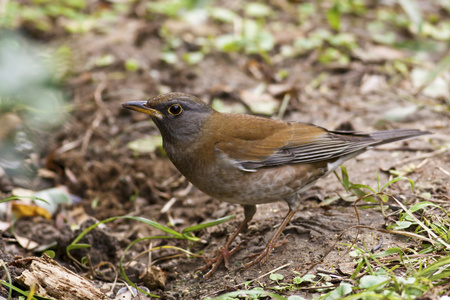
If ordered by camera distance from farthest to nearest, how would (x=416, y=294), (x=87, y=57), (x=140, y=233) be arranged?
(x=87, y=57) < (x=140, y=233) < (x=416, y=294)

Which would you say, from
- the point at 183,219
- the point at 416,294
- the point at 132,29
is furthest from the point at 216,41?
the point at 416,294

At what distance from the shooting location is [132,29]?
904 centimetres

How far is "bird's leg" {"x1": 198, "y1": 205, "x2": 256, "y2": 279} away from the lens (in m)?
4.64

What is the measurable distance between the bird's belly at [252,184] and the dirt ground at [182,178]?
42cm

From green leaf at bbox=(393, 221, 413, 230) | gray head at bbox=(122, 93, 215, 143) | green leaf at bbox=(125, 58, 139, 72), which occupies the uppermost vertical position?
gray head at bbox=(122, 93, 215, 143)

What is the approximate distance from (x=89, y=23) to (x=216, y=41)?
8.05 feet

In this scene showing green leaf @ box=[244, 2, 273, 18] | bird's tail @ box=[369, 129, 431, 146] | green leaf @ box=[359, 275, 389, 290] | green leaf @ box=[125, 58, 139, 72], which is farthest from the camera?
green leaf @ box=[244, 2, 273, 18]

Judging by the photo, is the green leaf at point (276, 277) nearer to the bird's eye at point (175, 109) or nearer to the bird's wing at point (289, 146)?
the bird's wing at point (289, 146)

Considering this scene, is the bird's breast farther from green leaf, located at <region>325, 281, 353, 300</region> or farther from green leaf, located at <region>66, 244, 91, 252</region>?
green leaf, located at <region>325, 281, 353, 300</region>

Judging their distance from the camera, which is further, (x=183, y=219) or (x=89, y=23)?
(x=89, y=23)

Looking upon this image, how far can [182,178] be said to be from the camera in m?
6.38

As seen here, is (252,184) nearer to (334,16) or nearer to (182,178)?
(182,178)

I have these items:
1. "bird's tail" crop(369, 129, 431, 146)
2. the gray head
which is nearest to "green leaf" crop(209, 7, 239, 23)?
the gray head

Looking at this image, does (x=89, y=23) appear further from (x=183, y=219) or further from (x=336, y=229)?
(x=336, y=229)
